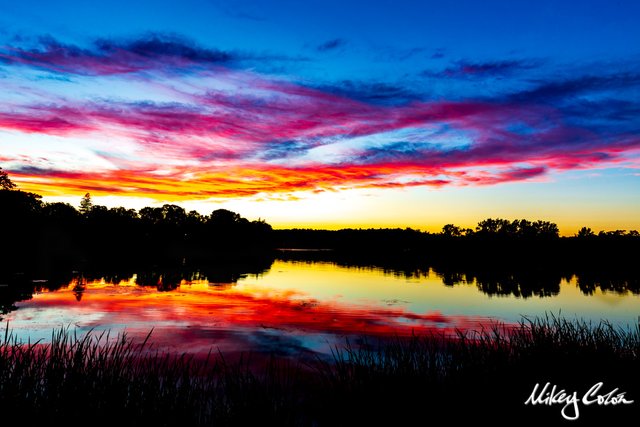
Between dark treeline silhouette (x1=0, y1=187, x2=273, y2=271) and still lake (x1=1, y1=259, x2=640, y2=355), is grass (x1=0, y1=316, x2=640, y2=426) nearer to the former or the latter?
still lake (x1=1, y1=259, x2=640, y2=355)

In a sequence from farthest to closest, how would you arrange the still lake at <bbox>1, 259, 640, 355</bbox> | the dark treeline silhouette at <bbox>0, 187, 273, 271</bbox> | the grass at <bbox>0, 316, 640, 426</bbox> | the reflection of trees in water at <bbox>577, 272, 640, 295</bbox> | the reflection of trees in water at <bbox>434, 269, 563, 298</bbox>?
the dark treeline silhouette at <bbox>0, 187, 273, 271</bbox> → the reflection of trees in water at <bbox>577, 272, 640, 295</bbox> → the reflection of trees in water at <bbox>434, 269, 563, 298</bbox> → the still lake at <bbox>1, 259, 640, 355</bbox> → the grass at <bbox>0, 316, 640, 426</bbox>

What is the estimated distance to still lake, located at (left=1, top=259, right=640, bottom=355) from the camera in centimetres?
2241

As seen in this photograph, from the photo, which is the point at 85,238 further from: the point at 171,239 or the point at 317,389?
the point at 317,389

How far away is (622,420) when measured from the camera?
1077cm

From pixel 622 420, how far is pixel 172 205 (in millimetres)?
191559

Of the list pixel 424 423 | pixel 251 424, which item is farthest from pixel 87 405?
pixel 424 423

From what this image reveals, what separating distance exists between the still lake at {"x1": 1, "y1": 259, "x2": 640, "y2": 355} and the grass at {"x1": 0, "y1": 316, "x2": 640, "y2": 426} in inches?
229

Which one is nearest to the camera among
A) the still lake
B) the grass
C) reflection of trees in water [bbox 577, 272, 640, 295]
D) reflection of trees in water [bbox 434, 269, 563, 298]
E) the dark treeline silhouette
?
the grass

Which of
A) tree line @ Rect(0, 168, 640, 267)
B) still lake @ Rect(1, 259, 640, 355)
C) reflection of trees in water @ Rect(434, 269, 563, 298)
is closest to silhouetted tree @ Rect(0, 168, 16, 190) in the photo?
tree line @ Rect(0, 168, 640, 267)

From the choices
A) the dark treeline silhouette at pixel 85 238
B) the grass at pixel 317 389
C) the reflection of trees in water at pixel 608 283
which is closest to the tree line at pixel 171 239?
the dark treeline silhouette at pixel 85 238

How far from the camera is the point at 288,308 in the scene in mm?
32719

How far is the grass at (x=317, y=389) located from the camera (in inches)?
371
